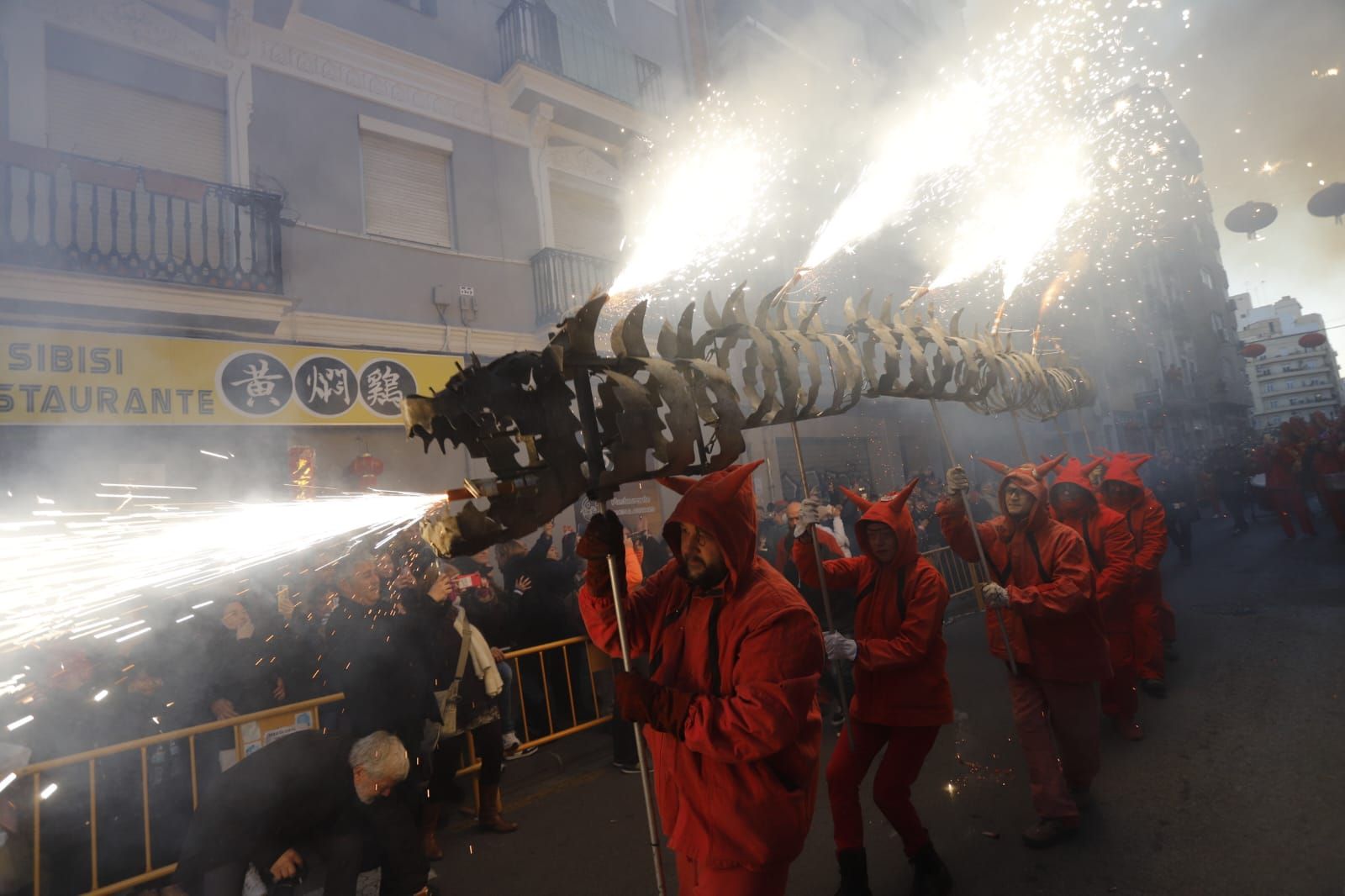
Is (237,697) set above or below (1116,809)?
above

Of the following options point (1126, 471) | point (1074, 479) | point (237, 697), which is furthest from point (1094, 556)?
point (237, 697)

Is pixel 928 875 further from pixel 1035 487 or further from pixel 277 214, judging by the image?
pixel 277 214

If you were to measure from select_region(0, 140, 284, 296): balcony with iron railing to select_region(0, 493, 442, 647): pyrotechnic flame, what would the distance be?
3807mm

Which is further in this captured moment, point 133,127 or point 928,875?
point 133,127

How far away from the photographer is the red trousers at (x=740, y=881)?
2197 mm

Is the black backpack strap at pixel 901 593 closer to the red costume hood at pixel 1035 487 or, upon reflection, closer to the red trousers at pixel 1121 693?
the red costume hood at pixel 1035 487

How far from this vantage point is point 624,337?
2385 mm

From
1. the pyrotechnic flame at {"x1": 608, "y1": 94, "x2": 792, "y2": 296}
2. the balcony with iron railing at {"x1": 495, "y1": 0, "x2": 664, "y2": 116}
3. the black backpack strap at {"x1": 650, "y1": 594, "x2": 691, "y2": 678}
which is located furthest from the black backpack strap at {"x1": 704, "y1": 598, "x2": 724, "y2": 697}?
the balcony with iron railing at {"x1": 495, "y1": 0, "x2": 664, "y2": 116}

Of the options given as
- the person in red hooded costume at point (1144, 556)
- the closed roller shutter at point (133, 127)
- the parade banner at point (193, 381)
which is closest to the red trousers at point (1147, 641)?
the person in red hooded costume at point (1144, 556)

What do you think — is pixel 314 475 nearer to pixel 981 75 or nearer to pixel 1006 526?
pixel 1006 526

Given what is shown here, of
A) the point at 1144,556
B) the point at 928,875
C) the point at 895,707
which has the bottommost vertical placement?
the point at 928,875

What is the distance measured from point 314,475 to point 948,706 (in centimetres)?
782

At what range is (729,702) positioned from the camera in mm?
Answer: 2166

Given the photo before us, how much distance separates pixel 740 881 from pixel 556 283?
959cm
